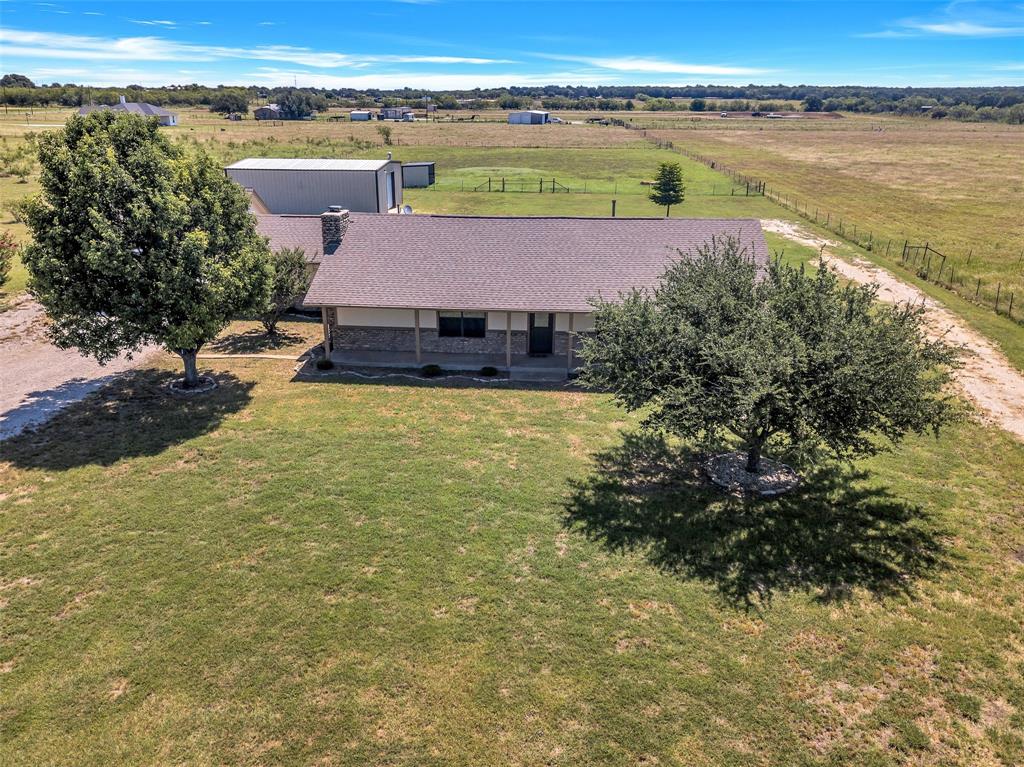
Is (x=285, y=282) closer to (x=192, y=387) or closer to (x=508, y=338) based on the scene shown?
(x=192, y=387)

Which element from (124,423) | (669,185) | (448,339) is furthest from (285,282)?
(669,185)

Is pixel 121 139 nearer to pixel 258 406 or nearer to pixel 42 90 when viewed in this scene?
pixel 258 406

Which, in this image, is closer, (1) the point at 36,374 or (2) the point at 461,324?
(1) the point at 36,374

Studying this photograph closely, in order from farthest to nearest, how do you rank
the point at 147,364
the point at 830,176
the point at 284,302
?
the point at 830,176
the point at 284,302
the point at 147,364

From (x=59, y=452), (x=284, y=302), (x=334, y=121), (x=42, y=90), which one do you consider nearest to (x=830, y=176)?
(x=284, y=302)

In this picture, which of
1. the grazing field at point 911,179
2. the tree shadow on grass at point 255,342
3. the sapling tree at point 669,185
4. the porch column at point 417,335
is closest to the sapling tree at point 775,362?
the porch column at point 417,335

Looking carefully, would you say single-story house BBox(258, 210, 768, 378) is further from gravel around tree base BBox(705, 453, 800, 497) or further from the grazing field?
the grazing field

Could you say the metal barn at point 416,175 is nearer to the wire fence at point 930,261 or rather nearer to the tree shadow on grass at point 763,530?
the wire fence at point 930,261
